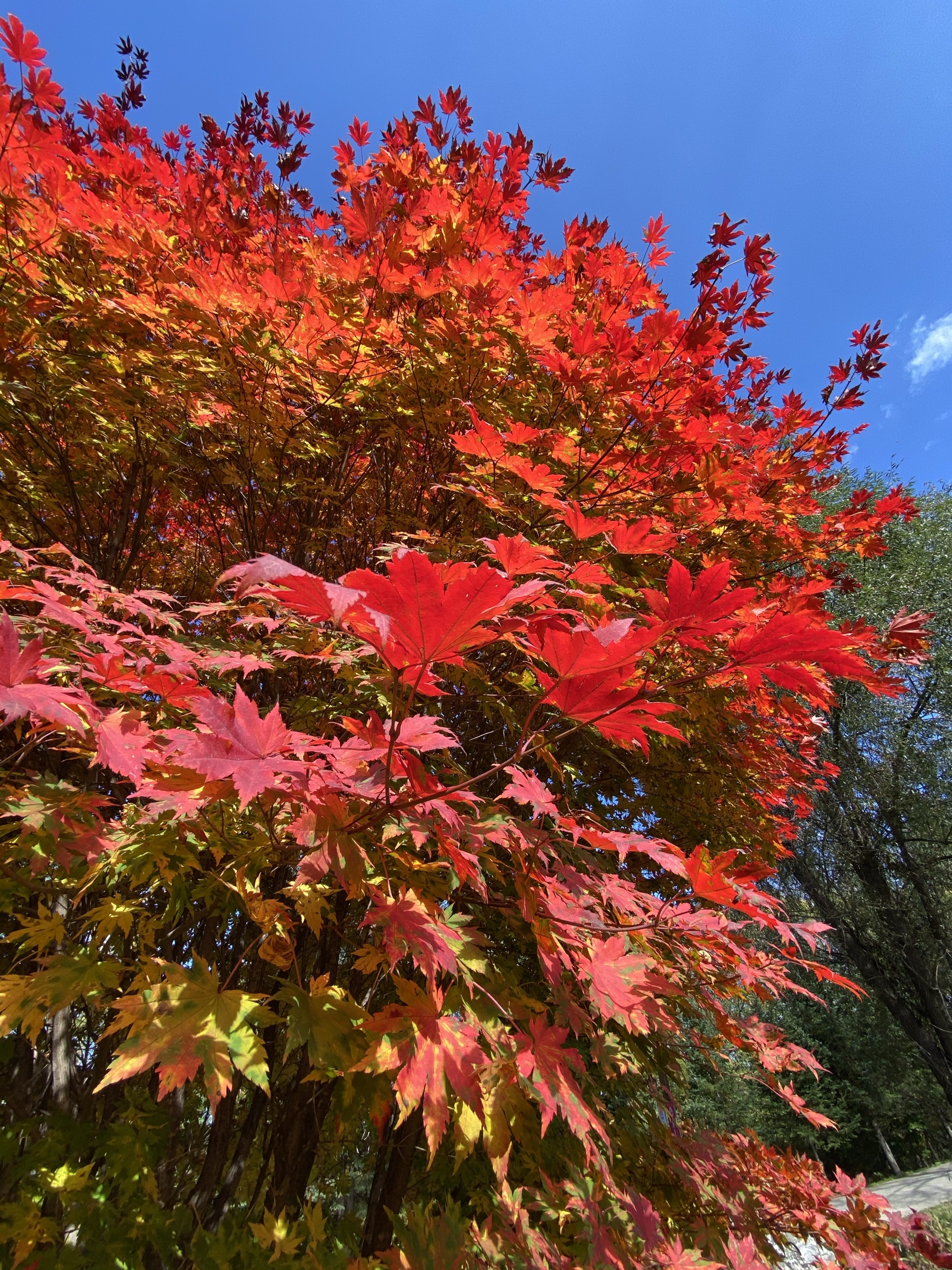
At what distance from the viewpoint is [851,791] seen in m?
10.4

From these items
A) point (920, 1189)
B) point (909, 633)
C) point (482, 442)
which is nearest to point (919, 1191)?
point (920, 1189)

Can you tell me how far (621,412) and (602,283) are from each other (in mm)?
1100

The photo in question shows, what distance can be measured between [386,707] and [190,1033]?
0.94 meters

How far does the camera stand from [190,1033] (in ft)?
3.07

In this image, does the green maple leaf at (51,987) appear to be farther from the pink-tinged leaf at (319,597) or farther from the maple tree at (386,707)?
the pink-tinged leaf at (319,597)

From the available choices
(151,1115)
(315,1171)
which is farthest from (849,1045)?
(151,1115)

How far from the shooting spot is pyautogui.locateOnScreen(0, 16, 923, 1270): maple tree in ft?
3.37

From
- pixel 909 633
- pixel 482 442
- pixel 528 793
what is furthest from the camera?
pixel 909 633

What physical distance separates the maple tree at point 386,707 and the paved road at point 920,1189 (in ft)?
33.7

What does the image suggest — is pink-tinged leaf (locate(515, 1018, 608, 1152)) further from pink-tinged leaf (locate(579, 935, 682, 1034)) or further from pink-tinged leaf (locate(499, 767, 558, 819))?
pink-tinged leaf (locate(499, 767, 558, 819))

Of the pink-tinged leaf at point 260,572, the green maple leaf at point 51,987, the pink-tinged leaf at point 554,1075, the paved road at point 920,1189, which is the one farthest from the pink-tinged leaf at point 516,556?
the paved road at point 920,1189

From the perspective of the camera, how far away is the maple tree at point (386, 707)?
1.03 m

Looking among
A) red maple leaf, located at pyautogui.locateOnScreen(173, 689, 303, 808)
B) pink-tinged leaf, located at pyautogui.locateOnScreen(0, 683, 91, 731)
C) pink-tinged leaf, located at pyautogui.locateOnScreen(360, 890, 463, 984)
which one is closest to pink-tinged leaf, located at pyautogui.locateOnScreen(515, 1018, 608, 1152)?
pink-tinged leaf, located at pyautogui.locateOnScreen(360, 890, 463, 984)

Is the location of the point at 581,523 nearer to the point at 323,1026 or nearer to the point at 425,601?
the point at 425,601
